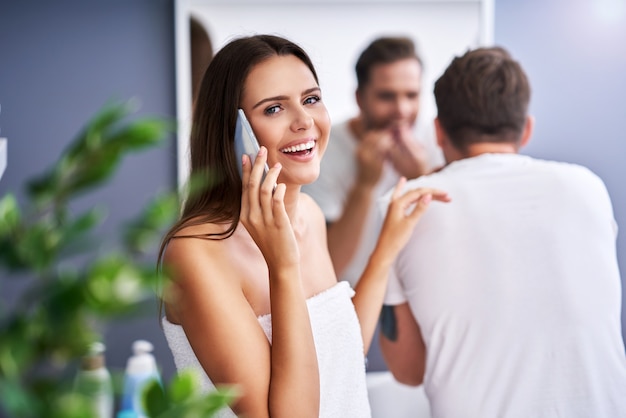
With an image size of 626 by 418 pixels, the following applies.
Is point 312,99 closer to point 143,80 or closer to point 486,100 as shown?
point 486,100

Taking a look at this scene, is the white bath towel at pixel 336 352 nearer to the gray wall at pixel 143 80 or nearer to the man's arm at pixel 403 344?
the man's arm at pixel 403 344

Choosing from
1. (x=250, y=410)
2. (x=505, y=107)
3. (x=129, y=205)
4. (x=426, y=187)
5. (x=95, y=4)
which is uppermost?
(x=95, y=4)

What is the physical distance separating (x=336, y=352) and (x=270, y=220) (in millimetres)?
310

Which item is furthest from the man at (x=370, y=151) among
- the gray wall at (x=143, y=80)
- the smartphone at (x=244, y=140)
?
the smartphone at (x=244, y=140)

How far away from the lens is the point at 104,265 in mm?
312

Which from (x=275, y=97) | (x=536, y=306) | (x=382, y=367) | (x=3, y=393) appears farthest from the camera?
(x=382, y=367)

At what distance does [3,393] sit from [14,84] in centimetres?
225

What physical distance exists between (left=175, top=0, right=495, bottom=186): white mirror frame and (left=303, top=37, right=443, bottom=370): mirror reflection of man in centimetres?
3

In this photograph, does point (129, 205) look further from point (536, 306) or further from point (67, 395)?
point (67, 395)

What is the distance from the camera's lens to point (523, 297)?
144cm

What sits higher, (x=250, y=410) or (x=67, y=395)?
(x=67, y=395)

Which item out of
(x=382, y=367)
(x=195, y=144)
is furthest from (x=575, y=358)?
(x=382, y=367)

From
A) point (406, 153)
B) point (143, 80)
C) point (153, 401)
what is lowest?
point (406, 153)

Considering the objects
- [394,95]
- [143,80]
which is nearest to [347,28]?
[394,95]
